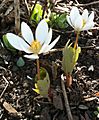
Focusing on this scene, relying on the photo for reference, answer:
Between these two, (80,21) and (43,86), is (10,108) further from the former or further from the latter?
(80,21)

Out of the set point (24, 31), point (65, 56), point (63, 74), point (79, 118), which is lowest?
point (79, 118)

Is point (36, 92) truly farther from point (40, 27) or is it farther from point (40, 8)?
point (40, 8)

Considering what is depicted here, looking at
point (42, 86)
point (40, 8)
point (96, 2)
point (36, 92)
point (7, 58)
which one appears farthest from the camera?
point (96, 2)

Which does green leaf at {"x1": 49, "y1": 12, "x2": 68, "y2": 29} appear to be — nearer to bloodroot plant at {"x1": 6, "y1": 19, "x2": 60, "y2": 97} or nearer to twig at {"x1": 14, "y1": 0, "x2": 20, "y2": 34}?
twig at {"x1": 14, "y1": 0, "x2": 20, "y2": 34}

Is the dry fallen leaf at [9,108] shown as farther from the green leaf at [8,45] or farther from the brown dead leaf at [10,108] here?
the green leaf at [8,45]

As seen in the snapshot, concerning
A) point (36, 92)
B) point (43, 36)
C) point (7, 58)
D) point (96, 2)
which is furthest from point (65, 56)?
point (96, 2)

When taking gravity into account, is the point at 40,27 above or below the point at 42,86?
above

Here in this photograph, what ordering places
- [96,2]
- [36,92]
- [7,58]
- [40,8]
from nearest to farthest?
1. [36,92]
2. [7,58]
3. [40,8]
4. [96,2]

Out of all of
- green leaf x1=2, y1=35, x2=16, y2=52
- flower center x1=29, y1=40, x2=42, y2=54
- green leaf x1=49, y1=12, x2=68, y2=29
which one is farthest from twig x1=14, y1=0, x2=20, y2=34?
flower center x1=29, y1=40, x2=42, y2=54

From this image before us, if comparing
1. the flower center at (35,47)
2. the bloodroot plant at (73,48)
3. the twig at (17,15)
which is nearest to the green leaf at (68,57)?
the bloodroot plant at (73,48)
